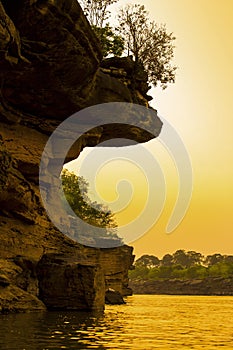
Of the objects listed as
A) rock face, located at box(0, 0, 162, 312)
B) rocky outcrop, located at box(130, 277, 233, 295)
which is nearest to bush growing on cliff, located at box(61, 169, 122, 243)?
rock face, located at box(0, 0, 162, 312)

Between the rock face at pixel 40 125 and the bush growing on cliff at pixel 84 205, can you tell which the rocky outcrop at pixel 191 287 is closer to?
the bush growing on cliff at pixel 84 205

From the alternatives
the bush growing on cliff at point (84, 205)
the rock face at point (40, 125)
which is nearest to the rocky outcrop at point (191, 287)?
the bush growing on cliff at point (84, 205)

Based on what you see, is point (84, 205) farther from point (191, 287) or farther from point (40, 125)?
point (191, 287)

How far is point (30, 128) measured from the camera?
2934 centimetres

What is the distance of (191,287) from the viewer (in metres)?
142

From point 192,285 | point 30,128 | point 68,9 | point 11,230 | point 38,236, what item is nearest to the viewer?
point 68,9

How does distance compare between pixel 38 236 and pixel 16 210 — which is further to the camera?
pixel 38 236

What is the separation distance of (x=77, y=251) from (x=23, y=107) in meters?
8.94

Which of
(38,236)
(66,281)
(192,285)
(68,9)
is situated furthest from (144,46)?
(192,285)

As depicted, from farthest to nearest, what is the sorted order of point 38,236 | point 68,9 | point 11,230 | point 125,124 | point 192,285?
point 192,285
point 125,124
point 38,236
point 11,230
point 68,9

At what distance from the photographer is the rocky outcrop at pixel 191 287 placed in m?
137

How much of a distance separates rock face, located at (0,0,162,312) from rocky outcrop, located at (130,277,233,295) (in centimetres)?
11163

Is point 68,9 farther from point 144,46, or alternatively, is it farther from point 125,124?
point 144,46

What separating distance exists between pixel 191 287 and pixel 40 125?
121m
